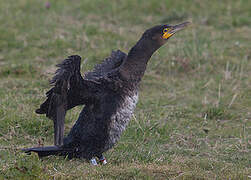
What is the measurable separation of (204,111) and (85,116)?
2.32 metres

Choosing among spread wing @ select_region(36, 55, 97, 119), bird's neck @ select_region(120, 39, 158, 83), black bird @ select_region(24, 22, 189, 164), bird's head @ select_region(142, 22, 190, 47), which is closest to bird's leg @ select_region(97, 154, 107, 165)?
black bird @ select_region(24, 22, 189, 164)

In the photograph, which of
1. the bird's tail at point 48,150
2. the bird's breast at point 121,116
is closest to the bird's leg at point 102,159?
the bird's breast at point 121,116

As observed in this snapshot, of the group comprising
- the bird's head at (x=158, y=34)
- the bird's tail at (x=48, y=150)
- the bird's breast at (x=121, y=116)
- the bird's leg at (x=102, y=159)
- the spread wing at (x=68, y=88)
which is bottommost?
the bird's leg at (x=102, y=159)

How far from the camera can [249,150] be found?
5.76 m

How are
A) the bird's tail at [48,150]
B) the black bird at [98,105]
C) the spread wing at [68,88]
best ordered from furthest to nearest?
1. the bird's tail at [48,150]
2. the black bird at [98,105]
3. the spread wing at [68,88]

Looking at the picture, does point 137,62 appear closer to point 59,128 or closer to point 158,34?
point 158,34

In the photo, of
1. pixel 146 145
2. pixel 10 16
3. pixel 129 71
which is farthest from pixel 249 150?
pixel 10 16

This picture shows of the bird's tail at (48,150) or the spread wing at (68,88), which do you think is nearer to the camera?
the spread wing at (68,88)

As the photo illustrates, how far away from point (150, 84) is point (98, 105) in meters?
3.03

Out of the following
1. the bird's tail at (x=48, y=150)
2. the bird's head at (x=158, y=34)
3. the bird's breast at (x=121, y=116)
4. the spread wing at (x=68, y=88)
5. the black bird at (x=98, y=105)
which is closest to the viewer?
the spread wing at (x=68, y=88)

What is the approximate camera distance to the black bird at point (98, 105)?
4.76 m

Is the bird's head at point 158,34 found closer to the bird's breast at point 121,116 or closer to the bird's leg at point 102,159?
the bird's breast at point 121,116

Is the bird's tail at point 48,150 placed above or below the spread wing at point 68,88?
below

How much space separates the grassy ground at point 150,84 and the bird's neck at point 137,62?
0.79 meters
